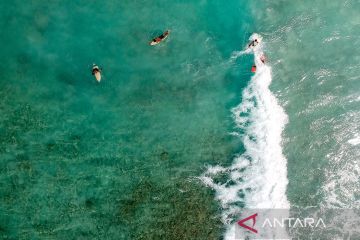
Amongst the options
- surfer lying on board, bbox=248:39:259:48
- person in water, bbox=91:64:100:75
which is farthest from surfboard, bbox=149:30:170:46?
surfer lying on board, bbox=248:39:259:48

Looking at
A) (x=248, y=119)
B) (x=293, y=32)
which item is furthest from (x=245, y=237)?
(x=293, y=32)

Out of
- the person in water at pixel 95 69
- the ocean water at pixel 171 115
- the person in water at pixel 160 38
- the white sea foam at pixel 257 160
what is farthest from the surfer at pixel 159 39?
the white sea foam at pixel 257 160

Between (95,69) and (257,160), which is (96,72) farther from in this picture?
(257,160)

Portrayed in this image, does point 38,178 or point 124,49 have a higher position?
point 124,49

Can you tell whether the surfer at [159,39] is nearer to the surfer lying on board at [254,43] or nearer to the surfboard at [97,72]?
the surfboard at [97,72]

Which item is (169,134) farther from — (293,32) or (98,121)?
(293,32)

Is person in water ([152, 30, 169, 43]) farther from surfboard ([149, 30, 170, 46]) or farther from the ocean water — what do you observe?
the ocean water

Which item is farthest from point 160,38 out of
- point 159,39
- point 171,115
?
point 171,115
